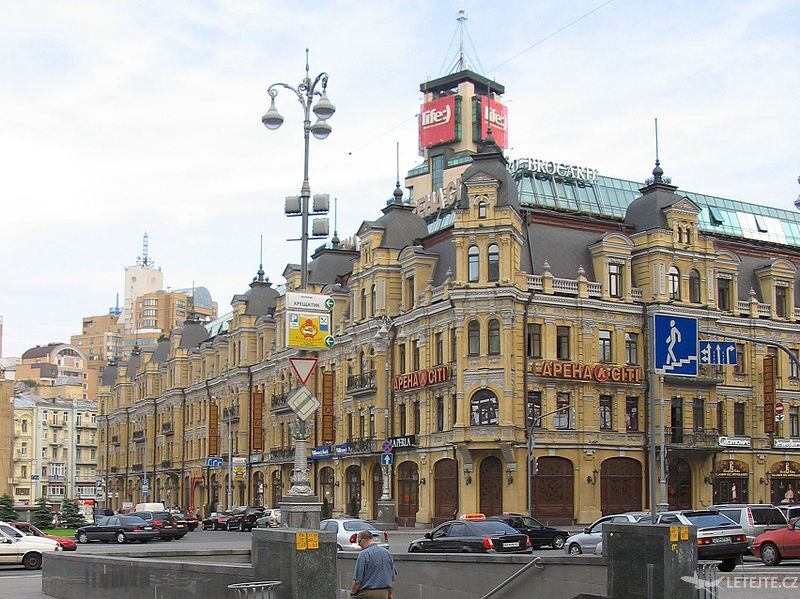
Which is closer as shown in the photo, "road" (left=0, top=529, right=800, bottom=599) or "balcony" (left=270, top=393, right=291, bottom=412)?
"road" (left=0, top=529, right=800, bottom=599)

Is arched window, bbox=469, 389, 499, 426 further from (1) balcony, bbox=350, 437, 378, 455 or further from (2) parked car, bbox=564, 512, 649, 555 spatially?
(2) parked car, bbox=564, 512, 649, 555

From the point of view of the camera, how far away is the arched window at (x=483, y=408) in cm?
5881

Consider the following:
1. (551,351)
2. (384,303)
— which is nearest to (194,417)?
(384,303)

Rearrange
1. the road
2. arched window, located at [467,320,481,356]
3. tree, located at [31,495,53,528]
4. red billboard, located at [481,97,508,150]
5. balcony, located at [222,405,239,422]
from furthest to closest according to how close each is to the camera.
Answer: red billboard, located at [481,97,508,150] → balcony, located at [222,405,239,422] → tree, located at [31,495,53,528] → arched window, located at [467,320,481,356] → the road

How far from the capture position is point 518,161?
73250 mm

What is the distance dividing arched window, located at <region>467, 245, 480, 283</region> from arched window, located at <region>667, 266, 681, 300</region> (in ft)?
39.3

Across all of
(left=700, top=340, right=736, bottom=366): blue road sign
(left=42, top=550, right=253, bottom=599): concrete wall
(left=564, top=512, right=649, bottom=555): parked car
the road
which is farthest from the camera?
(left=700, top=340, right=736, bottom=366): blue road sign

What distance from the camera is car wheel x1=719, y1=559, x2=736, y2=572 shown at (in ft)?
97.2

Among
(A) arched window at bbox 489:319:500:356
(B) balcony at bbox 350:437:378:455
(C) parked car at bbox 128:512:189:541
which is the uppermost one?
(A) arched window at bbox 489:319:500:356

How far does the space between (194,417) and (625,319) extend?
5185cm

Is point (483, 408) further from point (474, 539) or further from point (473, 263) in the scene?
point (474, 539)

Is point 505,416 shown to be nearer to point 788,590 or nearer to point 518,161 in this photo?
point 518,161

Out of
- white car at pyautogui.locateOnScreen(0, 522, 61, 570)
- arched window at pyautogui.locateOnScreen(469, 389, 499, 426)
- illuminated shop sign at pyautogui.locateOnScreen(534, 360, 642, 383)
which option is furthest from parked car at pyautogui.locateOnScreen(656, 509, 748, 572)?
illuminated shop sign at pyautogui.locateOnScreen(534, 360, 642, 383)

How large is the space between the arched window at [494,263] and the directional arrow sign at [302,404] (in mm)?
34997
